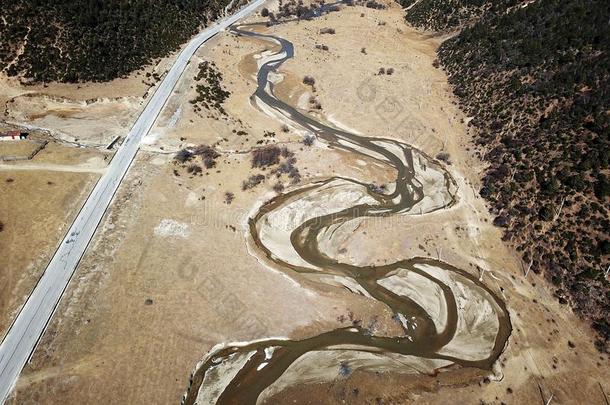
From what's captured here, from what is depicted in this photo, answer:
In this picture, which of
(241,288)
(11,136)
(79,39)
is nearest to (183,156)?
(11,136)

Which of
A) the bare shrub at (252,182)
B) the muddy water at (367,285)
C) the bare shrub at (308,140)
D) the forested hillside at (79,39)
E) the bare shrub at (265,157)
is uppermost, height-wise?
the forested hillside at (79,39)

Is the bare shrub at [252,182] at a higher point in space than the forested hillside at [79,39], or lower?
lower

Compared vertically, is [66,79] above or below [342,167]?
above

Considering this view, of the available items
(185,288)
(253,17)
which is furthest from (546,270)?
(253,17)

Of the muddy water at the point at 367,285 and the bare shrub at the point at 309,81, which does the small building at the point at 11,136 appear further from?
the bare shrub at the point at 309,81

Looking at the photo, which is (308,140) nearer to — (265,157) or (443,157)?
(265,157)

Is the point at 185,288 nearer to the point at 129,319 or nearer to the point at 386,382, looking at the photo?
the point at 129,319

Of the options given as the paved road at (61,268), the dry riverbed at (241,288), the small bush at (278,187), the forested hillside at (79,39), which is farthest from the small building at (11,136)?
the small bush at (278,187)
